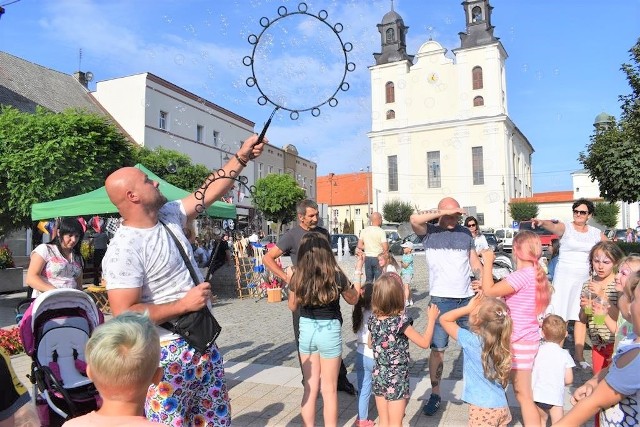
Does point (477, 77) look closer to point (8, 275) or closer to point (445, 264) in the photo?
point (8, 275)

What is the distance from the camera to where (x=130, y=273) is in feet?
7.72

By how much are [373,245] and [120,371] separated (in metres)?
7.68

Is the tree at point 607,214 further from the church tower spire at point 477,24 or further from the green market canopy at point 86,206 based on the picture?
the green market canopy at point 86,206

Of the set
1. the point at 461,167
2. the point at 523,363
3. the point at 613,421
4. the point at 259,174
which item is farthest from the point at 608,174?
the point at 461,167

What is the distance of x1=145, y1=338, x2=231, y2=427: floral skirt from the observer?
7.88 ft

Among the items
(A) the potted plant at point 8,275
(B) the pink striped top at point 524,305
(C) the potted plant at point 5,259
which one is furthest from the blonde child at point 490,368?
(C) the potted plant at point 5,259

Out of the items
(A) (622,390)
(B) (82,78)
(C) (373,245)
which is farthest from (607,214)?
(A) (622,390)

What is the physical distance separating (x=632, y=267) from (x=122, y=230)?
3.52m

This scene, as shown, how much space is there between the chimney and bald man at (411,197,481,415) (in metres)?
30.8

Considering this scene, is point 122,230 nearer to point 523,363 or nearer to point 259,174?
point 523,363

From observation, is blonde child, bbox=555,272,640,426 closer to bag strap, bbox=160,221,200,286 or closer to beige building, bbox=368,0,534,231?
bag strap, bbox=160,221,200,286

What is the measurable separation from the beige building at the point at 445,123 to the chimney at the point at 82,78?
90.3 feet

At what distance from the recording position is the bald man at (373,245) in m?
9.22

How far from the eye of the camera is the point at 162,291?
2502 millimetres
